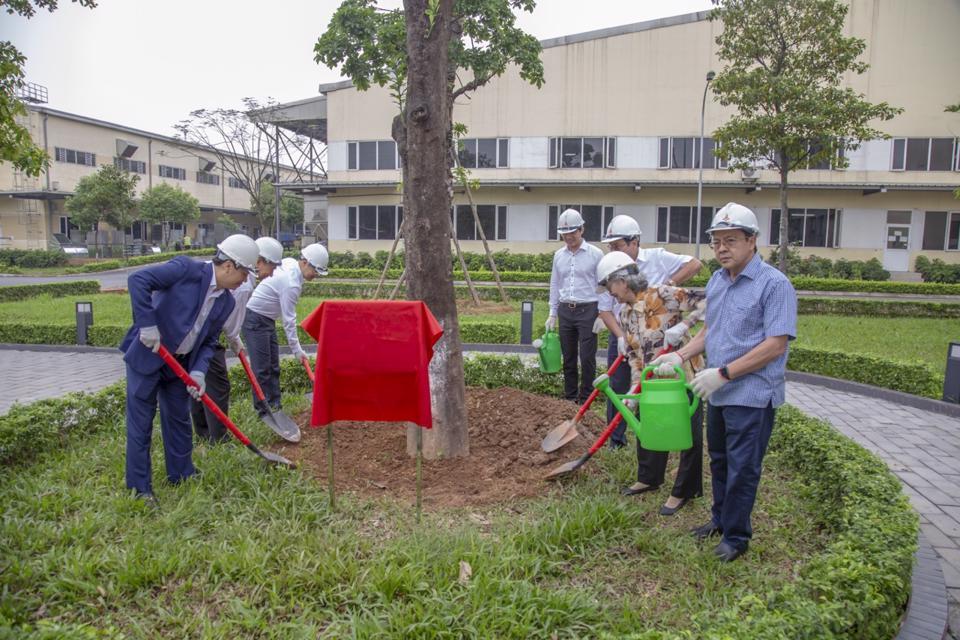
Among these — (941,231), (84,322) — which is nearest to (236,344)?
(84,322)

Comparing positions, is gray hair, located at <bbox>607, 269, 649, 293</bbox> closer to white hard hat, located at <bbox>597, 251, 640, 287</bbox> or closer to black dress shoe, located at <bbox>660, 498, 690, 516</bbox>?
white hard hat, located at <bbox>597, 251, 640, 287</bbox>

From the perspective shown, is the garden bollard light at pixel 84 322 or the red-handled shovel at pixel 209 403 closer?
the red-handled shovel at pixel 209 403

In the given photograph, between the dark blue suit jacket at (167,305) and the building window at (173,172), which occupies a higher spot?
the building window at (173,172)

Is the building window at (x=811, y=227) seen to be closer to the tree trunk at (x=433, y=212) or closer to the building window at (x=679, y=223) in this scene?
the building window at (x=679, y=223)

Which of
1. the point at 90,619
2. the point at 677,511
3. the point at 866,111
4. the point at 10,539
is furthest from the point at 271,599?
the point at 866,111

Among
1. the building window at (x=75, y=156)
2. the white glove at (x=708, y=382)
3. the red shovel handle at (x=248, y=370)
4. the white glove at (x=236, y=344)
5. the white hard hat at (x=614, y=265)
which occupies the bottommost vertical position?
the red shovel handle at (x=248, y=370)

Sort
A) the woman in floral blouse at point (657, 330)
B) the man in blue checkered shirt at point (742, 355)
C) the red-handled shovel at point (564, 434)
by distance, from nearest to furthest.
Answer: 1. the man in blue checkered shirt at point (742, 355)
2. the woman in floral blouse at point (657, 330)
3. the red-handled shovel at point (564, 434)

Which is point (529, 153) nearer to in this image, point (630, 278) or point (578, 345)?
point (578, 345)

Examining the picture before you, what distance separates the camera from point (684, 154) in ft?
80.9

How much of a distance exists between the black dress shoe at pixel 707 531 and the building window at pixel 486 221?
75.9ft

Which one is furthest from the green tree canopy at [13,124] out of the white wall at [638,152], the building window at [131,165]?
the building window at [131,165]

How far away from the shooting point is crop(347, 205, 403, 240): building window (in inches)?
1077

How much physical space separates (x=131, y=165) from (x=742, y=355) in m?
45.7

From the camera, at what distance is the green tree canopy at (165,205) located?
125 feet
